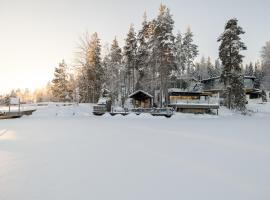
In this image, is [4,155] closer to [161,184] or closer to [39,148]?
[39,148]

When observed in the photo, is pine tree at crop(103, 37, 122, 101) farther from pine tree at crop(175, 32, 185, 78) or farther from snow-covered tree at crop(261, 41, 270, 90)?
snow-covered tree at crop(261, 41, 270, 90)

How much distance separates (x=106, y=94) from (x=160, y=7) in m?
22.2

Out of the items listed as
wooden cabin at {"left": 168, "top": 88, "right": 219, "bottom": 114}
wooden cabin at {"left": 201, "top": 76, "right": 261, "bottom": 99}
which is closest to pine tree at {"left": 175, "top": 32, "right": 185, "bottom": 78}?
wooden cabin at {"left": 201, "top": 76, "right": 261, "bottom": 99}

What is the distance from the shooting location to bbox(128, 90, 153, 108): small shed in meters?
42.9

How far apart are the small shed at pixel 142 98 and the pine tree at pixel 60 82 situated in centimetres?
2692

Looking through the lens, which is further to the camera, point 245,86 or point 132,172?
point 245,86

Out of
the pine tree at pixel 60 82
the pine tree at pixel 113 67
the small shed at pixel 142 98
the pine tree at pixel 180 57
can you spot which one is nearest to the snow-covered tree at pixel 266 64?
the pine tree at pixel 180 57

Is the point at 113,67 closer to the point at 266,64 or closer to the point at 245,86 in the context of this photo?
the point at 245,86

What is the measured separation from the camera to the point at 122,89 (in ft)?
220

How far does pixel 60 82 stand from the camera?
6681cm

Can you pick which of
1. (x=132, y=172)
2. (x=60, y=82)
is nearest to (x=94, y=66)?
(x=60, y=82)

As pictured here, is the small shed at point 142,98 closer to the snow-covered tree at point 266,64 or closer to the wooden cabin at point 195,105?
the wooden cabin at point 195,105

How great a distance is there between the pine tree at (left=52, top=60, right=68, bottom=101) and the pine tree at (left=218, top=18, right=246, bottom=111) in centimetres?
3966

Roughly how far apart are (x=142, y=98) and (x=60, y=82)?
30.9 metres
